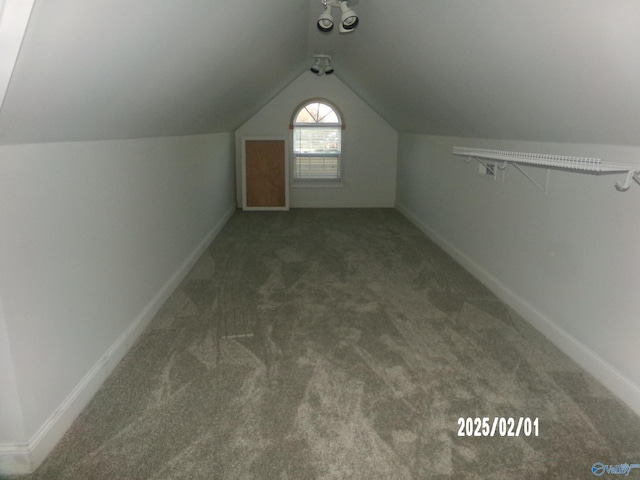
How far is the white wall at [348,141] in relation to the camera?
7070mm

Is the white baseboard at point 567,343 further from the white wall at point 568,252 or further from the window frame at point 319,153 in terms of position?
the window frame at point 319,153

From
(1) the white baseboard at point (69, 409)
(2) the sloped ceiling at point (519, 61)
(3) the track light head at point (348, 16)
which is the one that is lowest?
(1) the white baseboard at point (69, 409)

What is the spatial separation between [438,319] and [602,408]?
3.90 ft

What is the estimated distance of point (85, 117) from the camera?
197 cm

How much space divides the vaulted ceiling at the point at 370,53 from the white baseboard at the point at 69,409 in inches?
47.0

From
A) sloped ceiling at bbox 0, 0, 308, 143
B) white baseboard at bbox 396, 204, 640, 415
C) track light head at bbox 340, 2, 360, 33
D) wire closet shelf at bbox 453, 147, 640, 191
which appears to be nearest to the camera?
sloped ceiling at bbox 0, 0, 308, 143

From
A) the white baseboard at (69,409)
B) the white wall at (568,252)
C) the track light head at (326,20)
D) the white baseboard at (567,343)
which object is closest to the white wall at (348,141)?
the white wall at (568,252)

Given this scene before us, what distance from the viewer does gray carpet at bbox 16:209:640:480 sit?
5.92 feet

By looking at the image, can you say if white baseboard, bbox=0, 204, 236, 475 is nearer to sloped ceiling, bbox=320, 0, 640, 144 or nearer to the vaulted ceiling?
the vaulted ceiling

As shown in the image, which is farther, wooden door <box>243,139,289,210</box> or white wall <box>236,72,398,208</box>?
wooden door <box>243,139,289,210</box>

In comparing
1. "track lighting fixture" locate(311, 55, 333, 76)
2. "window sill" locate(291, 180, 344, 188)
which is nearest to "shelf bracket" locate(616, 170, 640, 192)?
"track lighting fixture" locate(311, 55, 333, 76)

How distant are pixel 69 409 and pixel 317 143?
6012mm

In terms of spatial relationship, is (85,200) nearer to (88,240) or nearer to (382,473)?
(88,240)

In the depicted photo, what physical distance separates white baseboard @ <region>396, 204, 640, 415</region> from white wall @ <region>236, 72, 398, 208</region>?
132 inches
